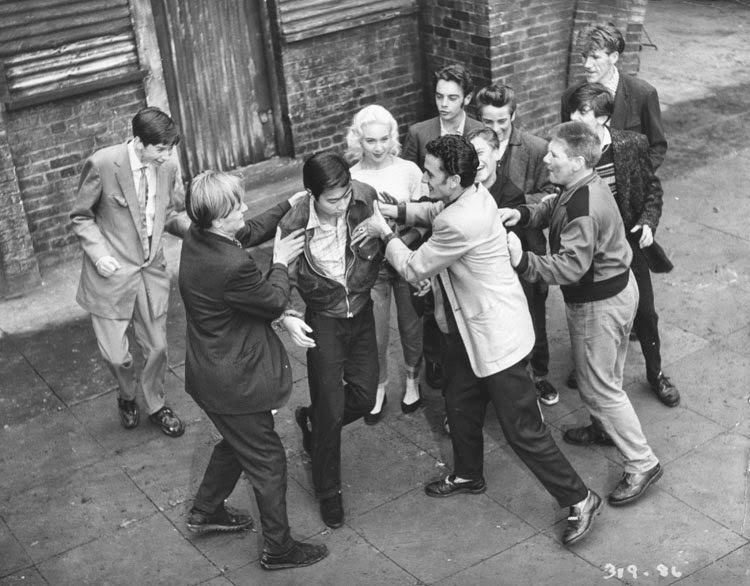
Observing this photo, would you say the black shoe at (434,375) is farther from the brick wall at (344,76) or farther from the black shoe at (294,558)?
the brick wall at (344,76)

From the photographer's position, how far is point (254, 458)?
214 inches

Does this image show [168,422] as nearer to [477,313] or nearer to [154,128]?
[154,128]

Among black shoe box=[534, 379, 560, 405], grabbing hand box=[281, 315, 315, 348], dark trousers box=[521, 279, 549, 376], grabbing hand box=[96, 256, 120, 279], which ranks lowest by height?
black shoe box=[534, 379, 560, 405]

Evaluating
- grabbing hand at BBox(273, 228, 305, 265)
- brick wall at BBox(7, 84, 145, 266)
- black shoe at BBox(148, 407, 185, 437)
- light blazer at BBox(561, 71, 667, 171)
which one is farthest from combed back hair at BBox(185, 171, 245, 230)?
brick wall at BBox(7, 84, 145, 266)

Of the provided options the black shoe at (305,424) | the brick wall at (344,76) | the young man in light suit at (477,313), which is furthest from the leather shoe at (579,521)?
the brick wall at (344,76)

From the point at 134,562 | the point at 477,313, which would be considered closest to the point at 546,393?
the point at 477,313

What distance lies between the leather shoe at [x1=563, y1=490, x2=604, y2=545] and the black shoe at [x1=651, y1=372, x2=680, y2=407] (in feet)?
4.20

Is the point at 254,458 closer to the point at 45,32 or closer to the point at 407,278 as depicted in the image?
the point at 407,278

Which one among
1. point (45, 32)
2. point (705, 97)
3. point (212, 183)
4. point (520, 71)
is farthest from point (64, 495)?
point (705, 97)

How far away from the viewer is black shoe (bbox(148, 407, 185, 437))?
6777 mm

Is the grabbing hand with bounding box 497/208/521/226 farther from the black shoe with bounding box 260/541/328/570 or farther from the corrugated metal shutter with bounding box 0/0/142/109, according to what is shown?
the corrugated metal shutter with bounding box 0/0/142/109

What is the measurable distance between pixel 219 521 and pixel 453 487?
1195 mm

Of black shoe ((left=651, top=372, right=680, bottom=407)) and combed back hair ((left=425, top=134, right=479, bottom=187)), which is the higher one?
combed back hair ((left=425, top=134, right=479, bottom=187))

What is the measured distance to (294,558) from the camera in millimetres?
5645
